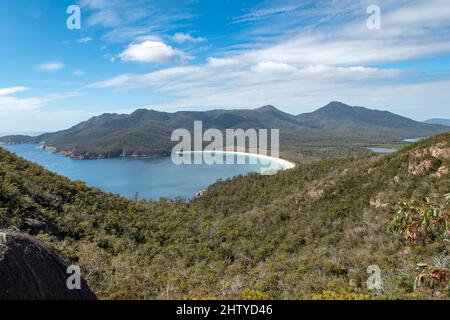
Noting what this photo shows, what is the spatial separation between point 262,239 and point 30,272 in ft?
96.8

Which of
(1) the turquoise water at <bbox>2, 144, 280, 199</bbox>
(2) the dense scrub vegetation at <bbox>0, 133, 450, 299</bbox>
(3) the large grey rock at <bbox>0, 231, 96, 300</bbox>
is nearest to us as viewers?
(3) the large grey rock at <bbox>0, 231, 96, 300</bbox>

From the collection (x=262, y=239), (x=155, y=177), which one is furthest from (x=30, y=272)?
(x=155, y=177)

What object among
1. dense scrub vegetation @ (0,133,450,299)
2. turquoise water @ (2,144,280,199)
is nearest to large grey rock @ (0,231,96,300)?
dense scrub vegetation @ (0,133,450,299)

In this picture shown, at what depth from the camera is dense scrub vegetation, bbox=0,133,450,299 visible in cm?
1369

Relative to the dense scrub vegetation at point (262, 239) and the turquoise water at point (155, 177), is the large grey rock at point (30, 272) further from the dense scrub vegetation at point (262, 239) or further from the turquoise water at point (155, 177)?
the turquoise water at point (155, 177)

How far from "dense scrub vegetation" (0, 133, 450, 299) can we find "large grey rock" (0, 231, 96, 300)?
3.73 m

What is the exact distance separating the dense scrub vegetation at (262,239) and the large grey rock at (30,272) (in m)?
3.73

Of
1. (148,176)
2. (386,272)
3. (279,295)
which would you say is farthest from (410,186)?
(148,176)

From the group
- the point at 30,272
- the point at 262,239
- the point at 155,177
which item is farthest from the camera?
the point at 155,177

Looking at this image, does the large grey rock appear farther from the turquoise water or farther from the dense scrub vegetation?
the turquoise water

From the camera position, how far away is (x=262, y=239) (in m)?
35.3

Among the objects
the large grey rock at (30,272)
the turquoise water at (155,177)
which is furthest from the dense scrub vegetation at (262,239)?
the turquoise water at (155,177)

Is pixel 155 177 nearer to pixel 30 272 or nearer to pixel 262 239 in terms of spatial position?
pixel 262 239

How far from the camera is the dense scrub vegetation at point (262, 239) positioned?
13688mm
